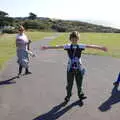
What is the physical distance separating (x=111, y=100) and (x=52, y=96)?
60.7 inches

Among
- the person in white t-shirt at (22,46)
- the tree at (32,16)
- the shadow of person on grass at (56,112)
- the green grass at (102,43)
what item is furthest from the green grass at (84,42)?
the tree at (32,16)

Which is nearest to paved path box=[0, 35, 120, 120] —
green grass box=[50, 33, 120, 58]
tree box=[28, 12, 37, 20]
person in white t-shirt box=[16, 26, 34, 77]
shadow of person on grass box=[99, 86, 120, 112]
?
shadow of person on grass box=[99, 86, 120, 112]

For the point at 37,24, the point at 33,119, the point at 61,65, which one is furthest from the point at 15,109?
the point at 37,24

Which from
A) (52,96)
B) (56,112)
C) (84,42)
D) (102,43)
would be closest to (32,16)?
(84,42)

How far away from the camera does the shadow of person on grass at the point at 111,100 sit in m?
9.43

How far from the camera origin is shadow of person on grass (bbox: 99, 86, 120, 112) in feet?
30.9

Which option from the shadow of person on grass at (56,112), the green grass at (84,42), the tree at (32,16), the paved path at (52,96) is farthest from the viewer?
the tree at (32,16)

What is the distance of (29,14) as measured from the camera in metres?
108

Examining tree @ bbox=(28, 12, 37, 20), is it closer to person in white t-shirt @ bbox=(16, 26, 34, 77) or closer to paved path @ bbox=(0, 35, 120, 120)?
paved path @ bbox=(0, 35, 120, 120)

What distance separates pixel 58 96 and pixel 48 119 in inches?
86.9

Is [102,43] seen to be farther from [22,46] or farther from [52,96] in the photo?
[52,96]

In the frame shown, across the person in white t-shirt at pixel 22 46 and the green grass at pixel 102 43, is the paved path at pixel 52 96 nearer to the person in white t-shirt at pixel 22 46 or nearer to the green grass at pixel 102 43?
the person in white t-shirt at pixel 22 46

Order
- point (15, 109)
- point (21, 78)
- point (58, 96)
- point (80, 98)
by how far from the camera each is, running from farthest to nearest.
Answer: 1. point (21, 78)
2. point (58, 96)
3. point (80, 98)
4. point (15, 109)

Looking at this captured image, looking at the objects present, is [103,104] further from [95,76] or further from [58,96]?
[95,76]
